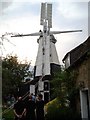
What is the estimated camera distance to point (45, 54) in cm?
4719

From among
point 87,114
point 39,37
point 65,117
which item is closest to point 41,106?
point 65,117

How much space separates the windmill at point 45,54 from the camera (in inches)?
1718

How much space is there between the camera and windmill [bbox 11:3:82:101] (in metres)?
43.6

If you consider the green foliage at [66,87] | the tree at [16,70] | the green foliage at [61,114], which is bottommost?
the green foliage at [61,114]

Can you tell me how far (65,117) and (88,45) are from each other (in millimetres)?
5032

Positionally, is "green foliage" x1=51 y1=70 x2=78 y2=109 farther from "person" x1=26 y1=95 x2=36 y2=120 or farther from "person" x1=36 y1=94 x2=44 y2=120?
"person" x1=26 y1=95 x2=36 y2=120

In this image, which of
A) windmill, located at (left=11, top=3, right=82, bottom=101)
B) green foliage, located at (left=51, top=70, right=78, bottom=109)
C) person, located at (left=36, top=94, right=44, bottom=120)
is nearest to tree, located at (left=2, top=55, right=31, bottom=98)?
windmill, located at (left=11, top=3, right=82, bottom=101)

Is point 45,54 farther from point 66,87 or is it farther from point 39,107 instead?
point 39,107

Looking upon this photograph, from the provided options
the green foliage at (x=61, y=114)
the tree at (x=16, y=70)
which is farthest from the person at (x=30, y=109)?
the tree at (x=16, y=70)

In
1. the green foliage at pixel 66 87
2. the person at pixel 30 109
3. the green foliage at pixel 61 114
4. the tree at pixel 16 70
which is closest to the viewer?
the person at pixel 30 109

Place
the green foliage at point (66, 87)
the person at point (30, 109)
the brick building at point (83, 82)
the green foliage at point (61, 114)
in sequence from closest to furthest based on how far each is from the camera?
the person at point (30, 109) < the brick building at point (83, 82) < the green foliage at point (61, 114) < the green foliage at point (66, 87)

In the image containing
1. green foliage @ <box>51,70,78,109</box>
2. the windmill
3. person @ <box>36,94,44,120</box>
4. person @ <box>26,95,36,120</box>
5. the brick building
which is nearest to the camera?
person @ <box>26,95,36,120</box>

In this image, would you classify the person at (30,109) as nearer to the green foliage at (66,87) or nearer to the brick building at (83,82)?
the brick building at (83,82)

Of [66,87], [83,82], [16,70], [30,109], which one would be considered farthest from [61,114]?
[16,70]
